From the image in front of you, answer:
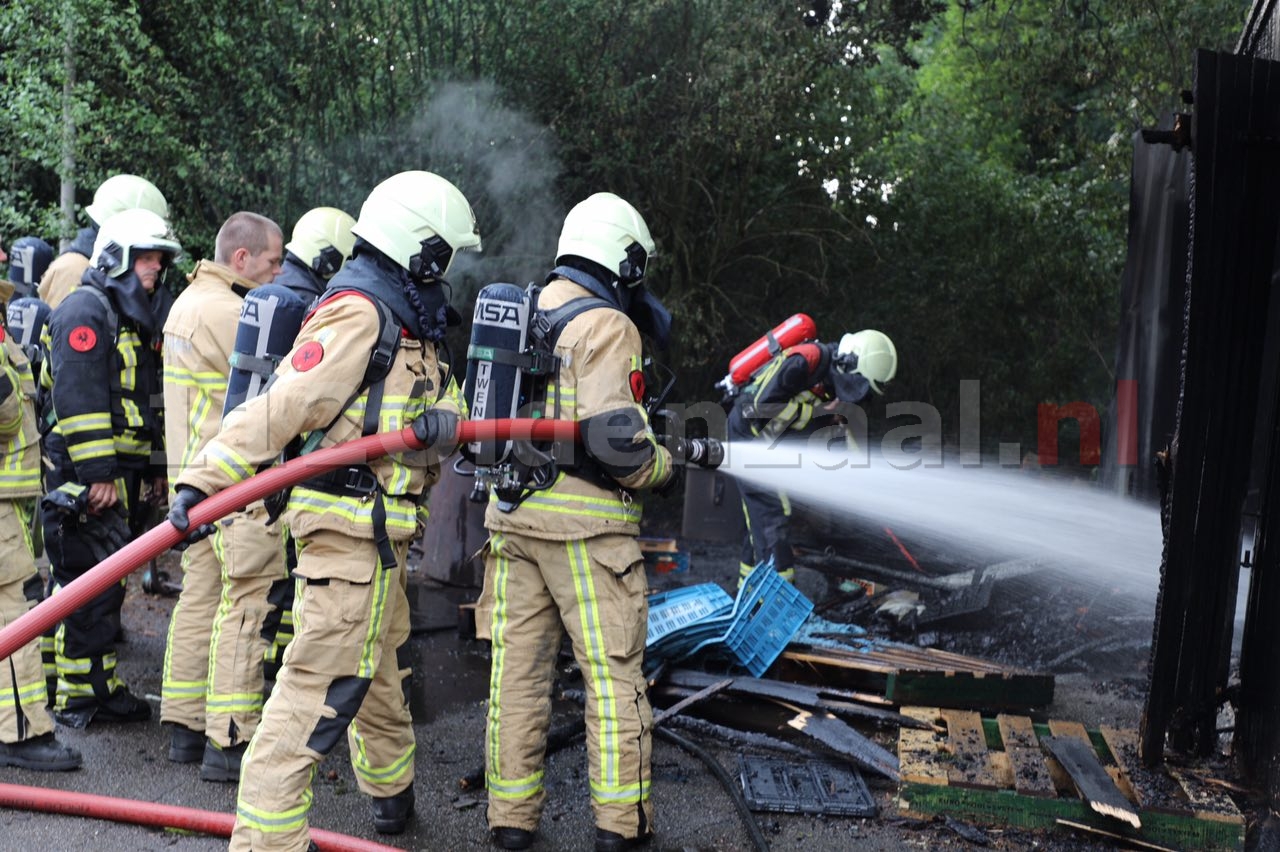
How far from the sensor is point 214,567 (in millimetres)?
4453

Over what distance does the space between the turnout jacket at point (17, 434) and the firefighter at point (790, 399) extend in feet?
14.0

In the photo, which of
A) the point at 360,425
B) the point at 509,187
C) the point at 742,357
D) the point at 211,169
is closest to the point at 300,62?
the point at 211,169

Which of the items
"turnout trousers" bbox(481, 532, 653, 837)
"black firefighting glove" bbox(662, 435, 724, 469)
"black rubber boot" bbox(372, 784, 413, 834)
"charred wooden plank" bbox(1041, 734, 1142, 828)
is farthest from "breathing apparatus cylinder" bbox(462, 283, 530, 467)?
"charred wooden plank" bbox(1041, 734, 1142, 828)

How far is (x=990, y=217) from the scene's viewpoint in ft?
39.3

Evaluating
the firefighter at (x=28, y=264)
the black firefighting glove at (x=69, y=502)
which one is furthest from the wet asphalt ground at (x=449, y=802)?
the firefighter at (x=28, y=264)

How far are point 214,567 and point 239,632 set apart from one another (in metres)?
0.43

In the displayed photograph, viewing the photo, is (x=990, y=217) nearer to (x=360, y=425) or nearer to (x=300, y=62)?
(x=300, y=62)

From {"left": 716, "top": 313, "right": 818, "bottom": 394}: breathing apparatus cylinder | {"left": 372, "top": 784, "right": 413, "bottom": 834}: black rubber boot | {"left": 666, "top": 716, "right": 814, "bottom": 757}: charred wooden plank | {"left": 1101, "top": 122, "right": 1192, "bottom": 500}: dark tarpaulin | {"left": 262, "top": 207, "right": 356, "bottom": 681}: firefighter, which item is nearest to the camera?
{"left": 372, "top": 784, "right": 413, "bottom": 834}: black rubber boot

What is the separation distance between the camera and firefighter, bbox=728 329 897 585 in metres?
7.30

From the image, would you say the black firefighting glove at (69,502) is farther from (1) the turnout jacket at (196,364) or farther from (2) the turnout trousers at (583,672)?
(2) the turnout trousers at (583,672)

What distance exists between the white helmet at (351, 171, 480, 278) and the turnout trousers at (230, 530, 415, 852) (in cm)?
90

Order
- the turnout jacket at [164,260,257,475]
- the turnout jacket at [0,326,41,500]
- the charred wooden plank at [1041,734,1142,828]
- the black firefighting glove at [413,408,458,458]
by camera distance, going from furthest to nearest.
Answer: the turnout jacket at [164,260,257,475] < the turnout jacket at [0,326,41,500] < the charred wooden plank at [1041,734,1142,828] < the black firefighting glove at [413,408,458,458]

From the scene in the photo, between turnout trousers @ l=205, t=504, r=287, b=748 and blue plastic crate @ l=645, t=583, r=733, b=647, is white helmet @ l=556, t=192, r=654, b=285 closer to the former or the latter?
turnout trousers @ l=205, t=504, r=287, b=748

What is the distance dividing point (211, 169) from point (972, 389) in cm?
809
